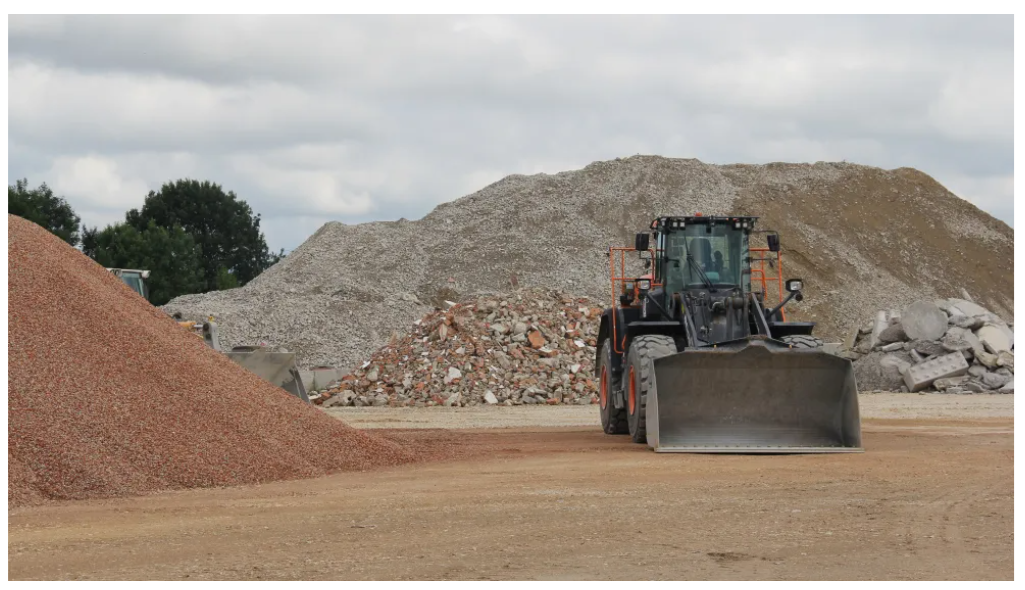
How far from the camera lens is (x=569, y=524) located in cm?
743

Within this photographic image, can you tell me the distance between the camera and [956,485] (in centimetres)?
925

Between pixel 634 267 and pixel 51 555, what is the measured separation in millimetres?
37410

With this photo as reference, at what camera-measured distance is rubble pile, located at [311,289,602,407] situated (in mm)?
22547

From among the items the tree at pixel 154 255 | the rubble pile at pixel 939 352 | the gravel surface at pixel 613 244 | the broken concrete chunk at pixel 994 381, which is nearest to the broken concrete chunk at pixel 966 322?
the rubble pile at pixel 939 352

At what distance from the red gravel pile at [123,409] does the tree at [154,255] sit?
40933 millimetres

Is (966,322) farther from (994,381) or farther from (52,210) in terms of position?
(52,210)

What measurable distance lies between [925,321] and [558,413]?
9947 mm

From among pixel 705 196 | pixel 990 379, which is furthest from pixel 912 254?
pixel 990 379

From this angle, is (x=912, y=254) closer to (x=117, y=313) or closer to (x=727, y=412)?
(x=727, y=412)

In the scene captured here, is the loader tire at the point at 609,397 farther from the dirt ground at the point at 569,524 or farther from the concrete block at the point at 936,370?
the concrete block at the point at 936,370

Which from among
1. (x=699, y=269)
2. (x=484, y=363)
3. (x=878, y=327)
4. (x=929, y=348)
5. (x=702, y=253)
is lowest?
(x=484, y=363)

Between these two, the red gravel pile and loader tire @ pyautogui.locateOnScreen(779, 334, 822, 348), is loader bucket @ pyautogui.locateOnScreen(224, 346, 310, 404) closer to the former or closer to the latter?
the red gravel pile

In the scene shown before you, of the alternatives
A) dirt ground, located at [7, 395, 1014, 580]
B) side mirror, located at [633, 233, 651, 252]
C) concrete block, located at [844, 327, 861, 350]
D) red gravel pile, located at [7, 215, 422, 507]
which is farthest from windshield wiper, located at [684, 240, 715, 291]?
concrete block, located at [844, 327, 861, 350]

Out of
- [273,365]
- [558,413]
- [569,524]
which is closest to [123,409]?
[569,524]
